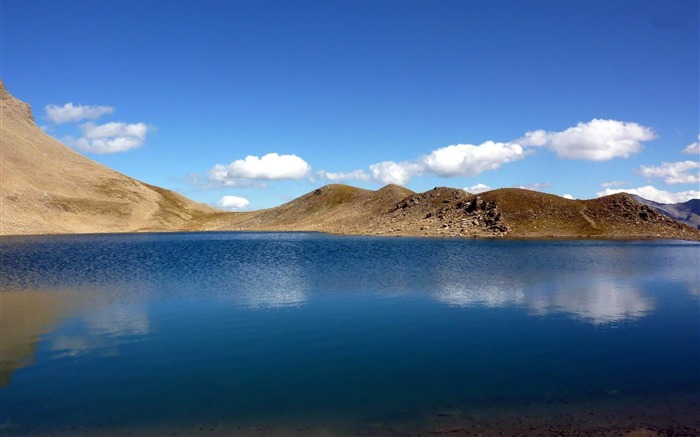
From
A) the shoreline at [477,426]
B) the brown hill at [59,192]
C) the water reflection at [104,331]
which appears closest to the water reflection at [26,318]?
the water reflection at [104,331]

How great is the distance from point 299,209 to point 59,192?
79.6 m

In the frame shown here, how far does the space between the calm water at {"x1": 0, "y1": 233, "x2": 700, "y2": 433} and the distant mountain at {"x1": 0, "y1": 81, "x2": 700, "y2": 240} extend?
202ft

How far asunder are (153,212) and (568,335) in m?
171

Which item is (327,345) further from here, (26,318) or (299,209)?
(299,209)

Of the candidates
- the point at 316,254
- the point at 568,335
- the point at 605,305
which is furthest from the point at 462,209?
the point at 568,335

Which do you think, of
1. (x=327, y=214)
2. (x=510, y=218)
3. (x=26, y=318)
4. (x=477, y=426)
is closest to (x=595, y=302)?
(x=477, y=426)

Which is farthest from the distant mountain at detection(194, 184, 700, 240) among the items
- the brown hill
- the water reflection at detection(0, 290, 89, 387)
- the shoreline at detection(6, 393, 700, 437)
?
the shoreline at detection(6, 393, 700, 437)

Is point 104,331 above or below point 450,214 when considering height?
below

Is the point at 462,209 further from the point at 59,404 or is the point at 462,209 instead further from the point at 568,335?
the point at 59,404

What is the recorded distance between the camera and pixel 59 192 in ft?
483

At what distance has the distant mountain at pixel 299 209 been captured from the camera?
335 feet

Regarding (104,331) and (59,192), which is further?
(59,192)

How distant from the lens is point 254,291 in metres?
35.1

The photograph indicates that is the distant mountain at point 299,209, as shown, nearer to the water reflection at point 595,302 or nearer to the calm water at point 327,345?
the water reflection at point 595,302
